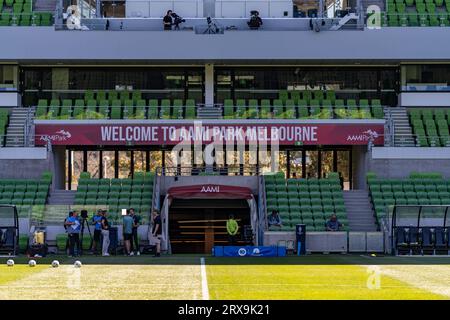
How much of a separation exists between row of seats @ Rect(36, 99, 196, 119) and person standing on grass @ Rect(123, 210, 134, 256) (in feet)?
42.6

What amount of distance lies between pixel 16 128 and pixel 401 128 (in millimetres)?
19639

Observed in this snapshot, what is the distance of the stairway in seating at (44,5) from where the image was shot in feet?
187

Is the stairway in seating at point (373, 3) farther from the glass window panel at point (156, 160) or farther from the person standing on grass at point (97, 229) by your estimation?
the person standing on grass at point (97, 229)

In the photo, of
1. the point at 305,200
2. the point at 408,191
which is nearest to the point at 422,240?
the point at 305,200

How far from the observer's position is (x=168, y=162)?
55.8 metres

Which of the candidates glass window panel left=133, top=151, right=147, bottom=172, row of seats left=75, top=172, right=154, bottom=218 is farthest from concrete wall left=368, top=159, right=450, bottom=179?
glass window panel left=133, top=151, right=147, bottom=172

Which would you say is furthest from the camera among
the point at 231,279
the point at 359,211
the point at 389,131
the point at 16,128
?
the point at 16,128

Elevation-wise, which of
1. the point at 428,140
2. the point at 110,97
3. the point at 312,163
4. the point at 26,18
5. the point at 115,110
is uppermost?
the point at 26,18

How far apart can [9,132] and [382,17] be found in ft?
66.7

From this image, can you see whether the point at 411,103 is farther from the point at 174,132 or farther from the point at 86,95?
the point at 86,95

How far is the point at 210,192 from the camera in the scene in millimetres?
46312

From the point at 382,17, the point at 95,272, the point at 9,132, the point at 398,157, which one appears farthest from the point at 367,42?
the point at 95,272

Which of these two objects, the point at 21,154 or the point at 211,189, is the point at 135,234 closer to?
the point at 211,189

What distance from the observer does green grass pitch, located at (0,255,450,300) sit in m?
20.4
